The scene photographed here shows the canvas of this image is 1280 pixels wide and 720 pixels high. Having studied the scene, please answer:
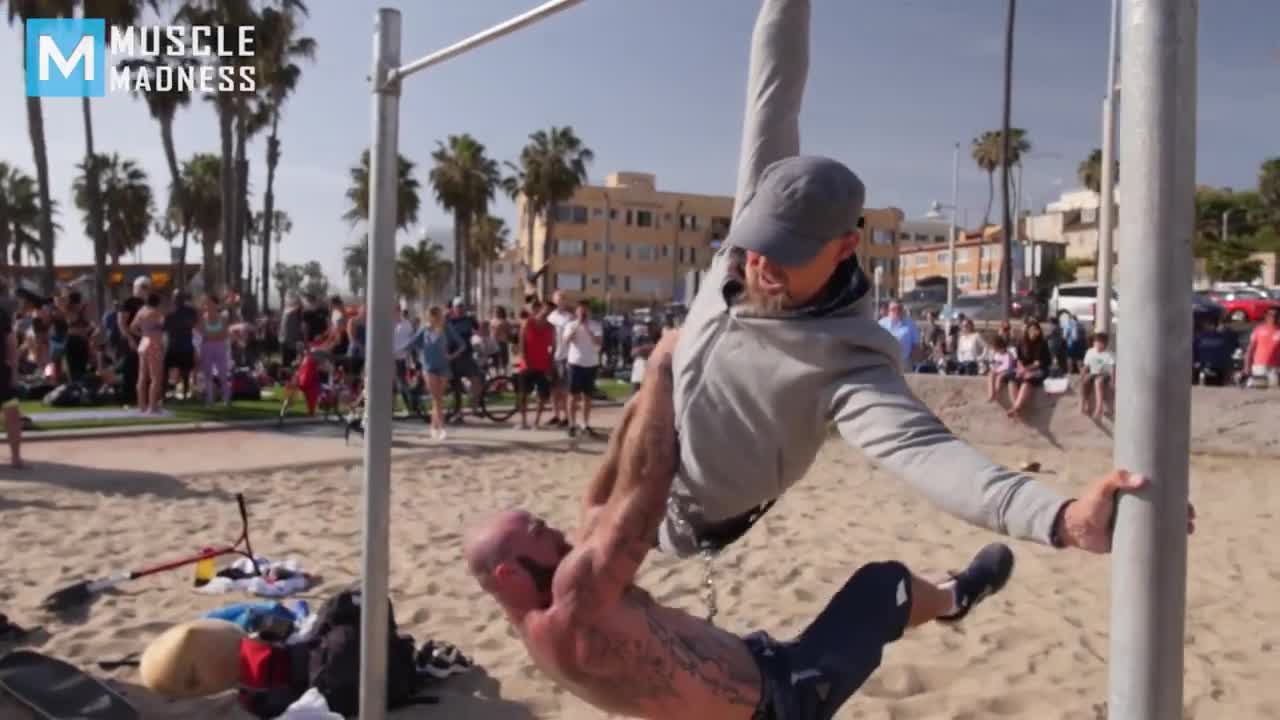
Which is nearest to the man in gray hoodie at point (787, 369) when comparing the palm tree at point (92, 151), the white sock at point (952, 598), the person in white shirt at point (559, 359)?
the white sock at point (952, 598)

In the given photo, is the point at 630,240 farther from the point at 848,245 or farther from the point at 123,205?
the point at 848,245

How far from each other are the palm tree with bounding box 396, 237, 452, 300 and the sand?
6928 cm

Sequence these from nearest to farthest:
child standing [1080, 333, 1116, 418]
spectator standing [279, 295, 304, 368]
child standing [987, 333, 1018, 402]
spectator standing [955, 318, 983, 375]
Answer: child standing [1080, 333, 1116, 418], child standing [987, 333, 1018, 402], spectator standing [279, 295, 304, 368], spectator standing [955, 318, 983, 375]

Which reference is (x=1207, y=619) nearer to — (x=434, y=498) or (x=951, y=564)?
(x=951, y=564)

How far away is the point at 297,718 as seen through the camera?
11.7 ft

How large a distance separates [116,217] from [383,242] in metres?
65.0

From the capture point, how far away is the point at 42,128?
25125 mm

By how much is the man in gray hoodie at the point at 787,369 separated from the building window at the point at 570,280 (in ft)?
229

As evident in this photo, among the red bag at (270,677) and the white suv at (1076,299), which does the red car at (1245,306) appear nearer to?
the white suv at (1076,299)

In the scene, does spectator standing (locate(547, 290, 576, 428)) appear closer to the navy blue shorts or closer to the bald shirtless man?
the navy blue shorts

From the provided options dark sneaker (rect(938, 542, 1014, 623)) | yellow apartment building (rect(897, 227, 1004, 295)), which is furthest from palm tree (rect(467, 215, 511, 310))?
dark sneaker (rect(938, 542, 1014, 623))

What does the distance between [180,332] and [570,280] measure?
59810mm

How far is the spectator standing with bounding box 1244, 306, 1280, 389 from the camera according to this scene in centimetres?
1328

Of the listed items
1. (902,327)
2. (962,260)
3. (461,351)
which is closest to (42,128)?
(461,351)
